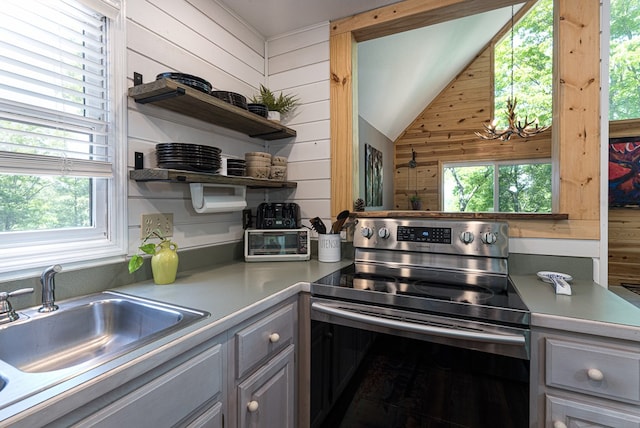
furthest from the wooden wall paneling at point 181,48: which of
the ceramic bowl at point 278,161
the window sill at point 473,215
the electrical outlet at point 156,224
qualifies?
the window sill at point 473,215

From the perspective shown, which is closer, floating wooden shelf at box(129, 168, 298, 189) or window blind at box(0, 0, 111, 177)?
window blind at box(0, 0, 111, 177)

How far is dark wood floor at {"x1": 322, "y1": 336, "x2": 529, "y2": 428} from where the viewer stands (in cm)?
96

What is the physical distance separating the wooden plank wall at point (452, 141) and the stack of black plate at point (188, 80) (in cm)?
447

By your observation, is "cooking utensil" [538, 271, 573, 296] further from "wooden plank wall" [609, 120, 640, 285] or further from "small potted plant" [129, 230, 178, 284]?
"wooden plank wall" [609, 120, 640, 285]

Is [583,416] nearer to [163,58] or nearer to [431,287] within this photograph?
[431,287]

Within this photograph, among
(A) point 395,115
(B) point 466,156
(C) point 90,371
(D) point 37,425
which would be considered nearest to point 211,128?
(C) point 90,371

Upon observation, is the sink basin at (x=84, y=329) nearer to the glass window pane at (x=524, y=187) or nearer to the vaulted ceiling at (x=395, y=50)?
the vaulted ceiling at (x=395, y=50)

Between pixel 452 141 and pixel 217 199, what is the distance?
4.55 meters

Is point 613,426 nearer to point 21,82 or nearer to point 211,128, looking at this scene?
point 211,128

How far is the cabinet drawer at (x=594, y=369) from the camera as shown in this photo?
83cm

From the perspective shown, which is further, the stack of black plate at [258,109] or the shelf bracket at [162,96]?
the stack of black plate at [258,109]

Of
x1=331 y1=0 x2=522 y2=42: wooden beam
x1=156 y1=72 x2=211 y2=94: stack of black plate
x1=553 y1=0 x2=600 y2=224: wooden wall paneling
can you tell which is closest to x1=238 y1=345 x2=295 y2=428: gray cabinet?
x1=156 y1=72 x2=211 y2=94: stack of black plate

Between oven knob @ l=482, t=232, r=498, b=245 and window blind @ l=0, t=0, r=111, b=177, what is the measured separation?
1618mm

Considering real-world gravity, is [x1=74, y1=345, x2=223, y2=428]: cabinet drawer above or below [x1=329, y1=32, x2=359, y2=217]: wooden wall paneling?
below
